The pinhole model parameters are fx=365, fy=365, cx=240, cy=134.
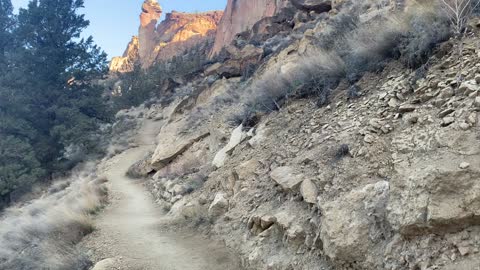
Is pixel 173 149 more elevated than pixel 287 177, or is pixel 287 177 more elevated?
pixel 173 149

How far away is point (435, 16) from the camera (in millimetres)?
5930

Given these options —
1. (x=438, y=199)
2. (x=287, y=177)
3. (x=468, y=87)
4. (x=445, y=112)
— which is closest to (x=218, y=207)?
(x=287, y=177)

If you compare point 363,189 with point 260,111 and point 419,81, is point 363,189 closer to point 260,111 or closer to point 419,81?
point 419,81

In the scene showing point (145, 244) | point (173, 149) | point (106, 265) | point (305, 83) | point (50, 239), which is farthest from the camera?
point (173, 149)

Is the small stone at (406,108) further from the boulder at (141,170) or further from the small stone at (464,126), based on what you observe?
the boulder at (141,170)

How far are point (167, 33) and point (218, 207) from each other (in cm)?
8078

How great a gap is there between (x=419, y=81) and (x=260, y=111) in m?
4.47

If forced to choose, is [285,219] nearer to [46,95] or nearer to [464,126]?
[464,126]

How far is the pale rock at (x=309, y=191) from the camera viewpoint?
473cm

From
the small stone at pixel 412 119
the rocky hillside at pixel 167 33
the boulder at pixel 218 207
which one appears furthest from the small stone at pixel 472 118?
the rocky hillside at pixel 167 33

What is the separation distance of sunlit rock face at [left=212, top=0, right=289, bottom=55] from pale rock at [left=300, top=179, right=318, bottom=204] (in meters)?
36.7

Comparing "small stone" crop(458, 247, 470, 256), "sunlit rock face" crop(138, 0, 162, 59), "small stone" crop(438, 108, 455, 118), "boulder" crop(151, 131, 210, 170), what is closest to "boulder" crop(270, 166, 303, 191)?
"small stone" crop(438, 108, 455, 118)

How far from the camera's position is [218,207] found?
6938 millimetres

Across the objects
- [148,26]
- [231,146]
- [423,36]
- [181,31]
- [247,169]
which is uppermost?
[148,26]
